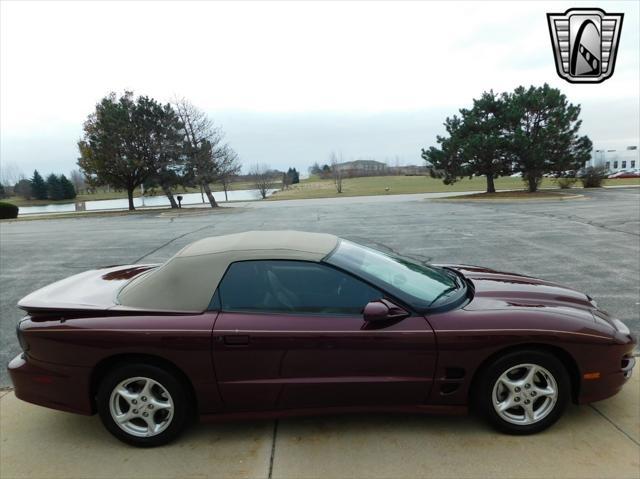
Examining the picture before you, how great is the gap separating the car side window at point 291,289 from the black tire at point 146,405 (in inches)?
A: 22.8

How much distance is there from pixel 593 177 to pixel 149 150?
33.5m

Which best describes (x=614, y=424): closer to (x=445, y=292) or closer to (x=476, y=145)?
(x=445, y=292)

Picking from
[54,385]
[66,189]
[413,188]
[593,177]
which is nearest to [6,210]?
[54,385]

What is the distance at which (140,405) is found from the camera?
9.07 feet

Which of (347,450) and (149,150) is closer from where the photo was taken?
(347,450)

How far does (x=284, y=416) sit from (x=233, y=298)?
82 centimetres

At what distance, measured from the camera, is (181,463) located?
263cm

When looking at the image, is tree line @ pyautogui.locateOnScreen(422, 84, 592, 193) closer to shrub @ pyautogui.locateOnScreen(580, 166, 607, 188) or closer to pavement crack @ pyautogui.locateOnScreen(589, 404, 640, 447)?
shrub @ pyautogui.locateOnScreen(580, 166, 607, 188)

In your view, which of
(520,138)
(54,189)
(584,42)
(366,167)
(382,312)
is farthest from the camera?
(366,167)

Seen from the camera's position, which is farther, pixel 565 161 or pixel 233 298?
pixel 565 161

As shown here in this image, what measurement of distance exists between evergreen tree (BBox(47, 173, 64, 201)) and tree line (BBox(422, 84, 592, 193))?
190ft

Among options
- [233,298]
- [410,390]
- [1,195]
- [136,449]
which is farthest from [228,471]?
[1,195]

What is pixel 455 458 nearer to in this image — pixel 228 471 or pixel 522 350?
pixel 522 350

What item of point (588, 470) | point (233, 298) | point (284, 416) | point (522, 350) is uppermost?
point (233, 298)
